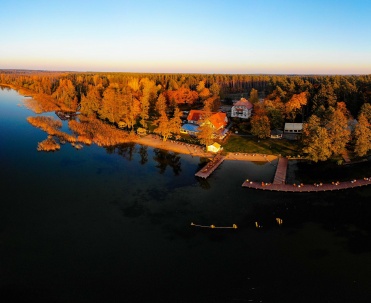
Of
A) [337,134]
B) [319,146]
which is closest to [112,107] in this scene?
[319,146]

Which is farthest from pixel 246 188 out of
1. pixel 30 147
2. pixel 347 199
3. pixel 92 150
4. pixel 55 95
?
pixel 55 95

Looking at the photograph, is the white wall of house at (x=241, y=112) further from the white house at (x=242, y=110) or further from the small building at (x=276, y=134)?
the small building at (x=276, y=134)

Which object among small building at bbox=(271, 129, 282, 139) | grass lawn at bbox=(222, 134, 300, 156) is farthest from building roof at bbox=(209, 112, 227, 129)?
small building at bbox=(271, 129, 282, 139)

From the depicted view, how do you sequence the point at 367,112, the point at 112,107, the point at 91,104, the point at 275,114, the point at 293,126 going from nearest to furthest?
the point at 367,112, the point at 293,126, the point at 275,114, the point at 112,107, the point at 91,104

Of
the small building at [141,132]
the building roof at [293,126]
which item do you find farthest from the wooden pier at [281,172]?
the small building at [141,132]

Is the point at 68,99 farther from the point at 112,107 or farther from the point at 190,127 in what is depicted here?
the point at 190,127

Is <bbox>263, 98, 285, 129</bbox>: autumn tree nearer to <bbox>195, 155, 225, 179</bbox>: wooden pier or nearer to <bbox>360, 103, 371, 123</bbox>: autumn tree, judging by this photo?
<bbox>360, 103, 371, 123</bbox>: autumn tree

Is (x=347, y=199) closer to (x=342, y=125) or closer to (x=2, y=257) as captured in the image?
(x=342, y=125)
